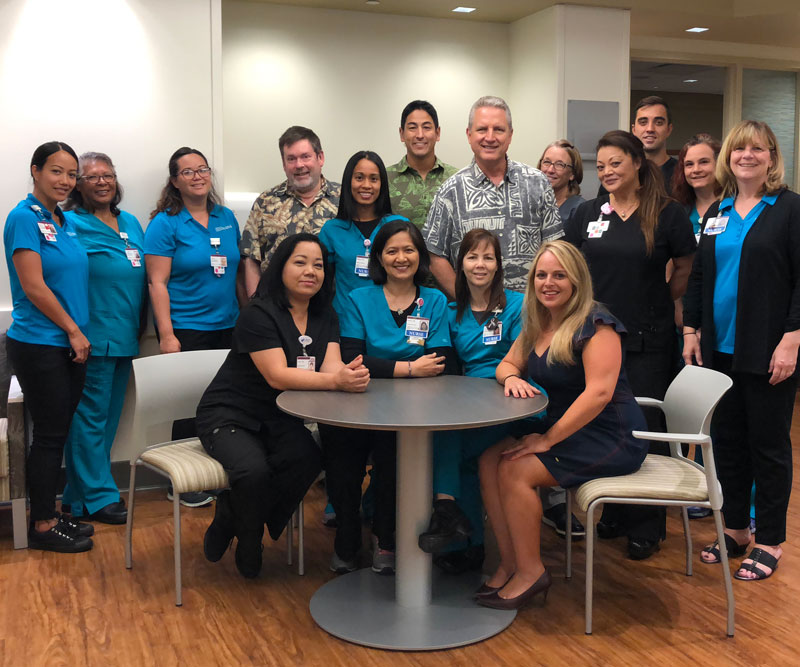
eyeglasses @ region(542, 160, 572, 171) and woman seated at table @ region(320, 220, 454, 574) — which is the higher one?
eyeglasses @ region(542, 160, 572, 171)

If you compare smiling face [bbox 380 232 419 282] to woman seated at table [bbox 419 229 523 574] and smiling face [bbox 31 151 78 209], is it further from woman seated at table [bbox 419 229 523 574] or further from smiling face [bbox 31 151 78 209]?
smiling face [bbox 31 151 78 209]

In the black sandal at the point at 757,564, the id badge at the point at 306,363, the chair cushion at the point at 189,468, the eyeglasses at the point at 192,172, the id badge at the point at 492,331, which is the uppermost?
the eyeglasses at the point at 192,172

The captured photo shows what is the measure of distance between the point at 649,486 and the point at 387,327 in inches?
44.7

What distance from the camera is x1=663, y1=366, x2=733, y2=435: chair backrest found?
114 inches

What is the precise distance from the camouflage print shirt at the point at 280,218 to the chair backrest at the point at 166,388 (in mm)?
812

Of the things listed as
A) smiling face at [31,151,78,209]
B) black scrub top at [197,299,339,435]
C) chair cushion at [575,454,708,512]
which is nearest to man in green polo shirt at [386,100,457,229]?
black scrub top at [197,299,339,435]

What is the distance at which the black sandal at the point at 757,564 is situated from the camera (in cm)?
323

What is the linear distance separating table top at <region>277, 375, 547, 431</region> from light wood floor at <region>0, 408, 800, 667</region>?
29.4 inches

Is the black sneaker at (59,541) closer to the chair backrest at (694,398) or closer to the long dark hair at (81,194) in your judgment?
the long dark hair at (81,194)

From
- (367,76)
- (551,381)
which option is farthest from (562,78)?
(551,381)

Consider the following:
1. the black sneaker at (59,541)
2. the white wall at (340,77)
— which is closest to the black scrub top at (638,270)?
the black sneaker at (59,541)

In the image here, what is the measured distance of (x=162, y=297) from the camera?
406 cm

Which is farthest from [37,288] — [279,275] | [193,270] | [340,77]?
[340,77]

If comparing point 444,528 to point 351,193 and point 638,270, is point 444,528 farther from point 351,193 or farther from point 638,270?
point 351,193
